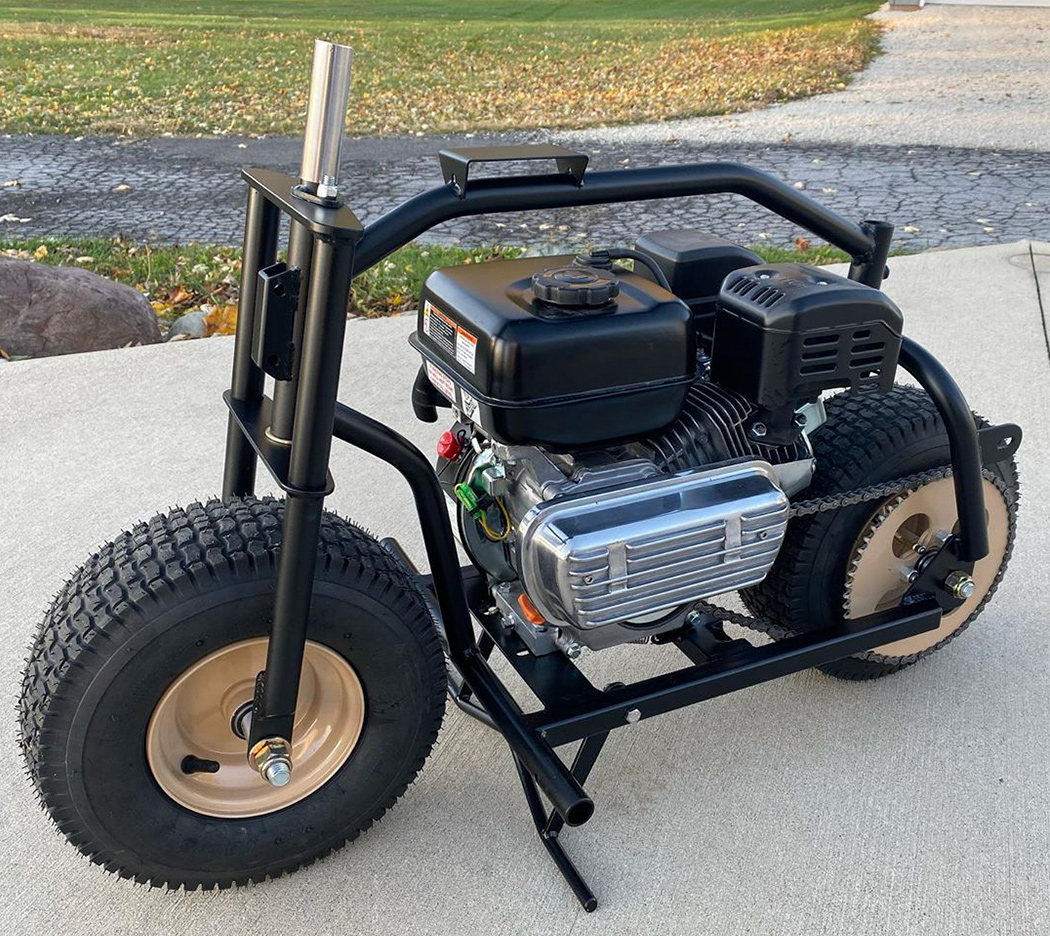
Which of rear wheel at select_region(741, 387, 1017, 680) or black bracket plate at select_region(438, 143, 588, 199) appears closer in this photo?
black bracket plate at select_region(438, 143, 588, 199)

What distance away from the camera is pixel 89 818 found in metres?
1.76

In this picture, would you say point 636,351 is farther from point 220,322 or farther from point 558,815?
point 220,322

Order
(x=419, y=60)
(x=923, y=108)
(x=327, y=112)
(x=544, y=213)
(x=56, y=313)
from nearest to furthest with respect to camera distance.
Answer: (x=327, y=112), (x=56, y=313), (x=544, y=213), (x=923, y=108), (x=419, y=60)

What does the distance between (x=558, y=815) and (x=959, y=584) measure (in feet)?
3.10

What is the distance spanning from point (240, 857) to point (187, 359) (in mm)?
2533

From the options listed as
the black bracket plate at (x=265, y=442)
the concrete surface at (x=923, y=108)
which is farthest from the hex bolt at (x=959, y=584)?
the concrete surface at (x=923, y=108)

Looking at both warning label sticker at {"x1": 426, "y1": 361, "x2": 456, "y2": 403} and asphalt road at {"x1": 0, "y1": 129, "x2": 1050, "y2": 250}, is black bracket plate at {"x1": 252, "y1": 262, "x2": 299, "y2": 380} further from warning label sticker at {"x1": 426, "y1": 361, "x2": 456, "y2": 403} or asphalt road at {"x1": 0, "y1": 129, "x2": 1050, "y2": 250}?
asphalt road at {"x1": 0, "y1": 129, "x2": 1050, "y2": 250}

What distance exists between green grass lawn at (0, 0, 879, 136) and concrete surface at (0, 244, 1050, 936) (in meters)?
8.16

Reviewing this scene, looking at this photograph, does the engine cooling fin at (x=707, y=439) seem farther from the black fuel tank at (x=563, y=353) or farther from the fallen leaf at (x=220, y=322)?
the fallen leaf at (x=220, y=322)

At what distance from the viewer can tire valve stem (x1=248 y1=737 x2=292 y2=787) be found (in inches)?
70.3

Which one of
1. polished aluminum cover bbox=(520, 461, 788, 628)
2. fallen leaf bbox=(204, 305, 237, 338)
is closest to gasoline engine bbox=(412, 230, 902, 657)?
polished aluminum cover bbox=(520, 461, 788, 628)

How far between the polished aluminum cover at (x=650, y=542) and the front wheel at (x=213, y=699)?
27cm

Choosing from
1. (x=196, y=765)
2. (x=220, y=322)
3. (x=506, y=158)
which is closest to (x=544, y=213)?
(x=220, y=322)

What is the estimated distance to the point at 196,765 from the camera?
1873 millimetres
